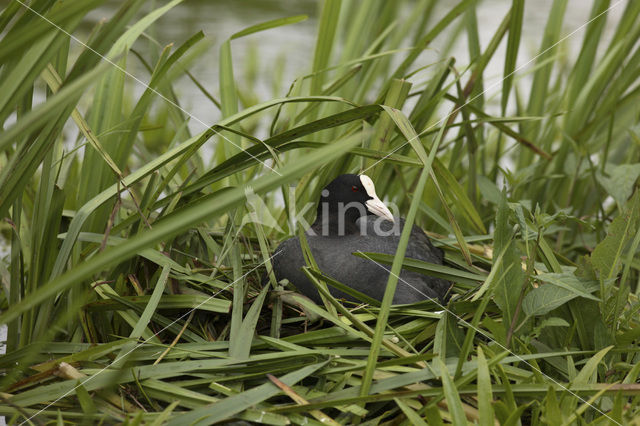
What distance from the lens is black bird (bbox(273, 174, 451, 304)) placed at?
1.74 meters

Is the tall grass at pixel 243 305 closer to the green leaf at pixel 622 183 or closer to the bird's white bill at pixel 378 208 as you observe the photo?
the green leaf at pixel 622 183

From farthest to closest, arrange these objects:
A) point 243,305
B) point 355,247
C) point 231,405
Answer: point 355,247
point 243,305
point 231,405

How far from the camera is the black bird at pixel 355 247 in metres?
1.74

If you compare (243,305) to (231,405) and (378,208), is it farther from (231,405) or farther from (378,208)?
(378,208)

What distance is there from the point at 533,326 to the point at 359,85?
1184mm

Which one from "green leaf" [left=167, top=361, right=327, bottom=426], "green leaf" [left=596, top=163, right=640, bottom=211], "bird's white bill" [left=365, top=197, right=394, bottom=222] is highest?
"bird's white bill" [left=365, top=197, right=394, bottom=222]

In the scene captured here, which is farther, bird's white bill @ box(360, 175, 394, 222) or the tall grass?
bird's white bill @ box(360, 175, 394, 222)

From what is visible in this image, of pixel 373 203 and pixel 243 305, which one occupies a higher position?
pixel 373 203

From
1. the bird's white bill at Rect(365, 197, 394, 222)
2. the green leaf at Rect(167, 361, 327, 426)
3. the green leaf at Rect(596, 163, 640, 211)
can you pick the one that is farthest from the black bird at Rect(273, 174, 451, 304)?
the green leaf at Rect(596, 163, 640, 211)

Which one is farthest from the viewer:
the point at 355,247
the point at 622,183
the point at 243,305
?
the point at 622,183

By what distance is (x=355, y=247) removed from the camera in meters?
1.85

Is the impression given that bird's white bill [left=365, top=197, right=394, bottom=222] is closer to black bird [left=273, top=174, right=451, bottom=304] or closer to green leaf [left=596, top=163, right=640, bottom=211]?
black bird [left=273, top=174, right=451, bottom=304]

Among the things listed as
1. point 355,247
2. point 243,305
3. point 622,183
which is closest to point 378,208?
point 355,247

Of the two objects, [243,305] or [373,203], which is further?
[373,203]
